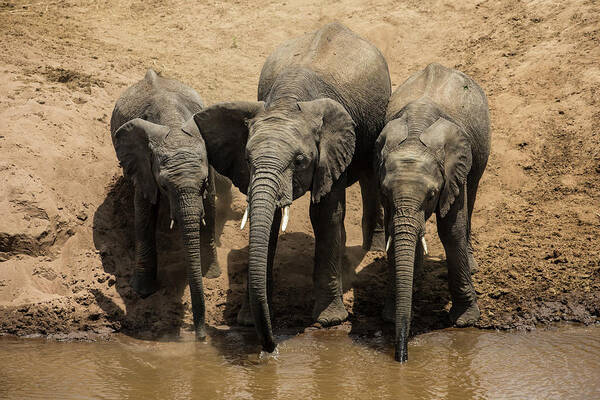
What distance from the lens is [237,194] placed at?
10.6 m

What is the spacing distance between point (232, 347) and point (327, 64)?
9.68ft

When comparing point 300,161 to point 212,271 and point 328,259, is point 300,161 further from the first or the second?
point 212,271

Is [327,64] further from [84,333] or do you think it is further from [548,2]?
[548,2]

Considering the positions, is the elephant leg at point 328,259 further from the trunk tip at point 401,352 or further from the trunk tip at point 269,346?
the trunk tip at point 401,352

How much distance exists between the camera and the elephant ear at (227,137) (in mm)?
7898

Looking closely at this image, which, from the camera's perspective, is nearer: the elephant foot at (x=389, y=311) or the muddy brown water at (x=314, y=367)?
the muddy brown water at (x=314, y=367)

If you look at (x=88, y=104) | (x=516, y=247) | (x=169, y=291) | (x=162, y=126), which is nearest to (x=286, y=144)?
(x=162, y=126)

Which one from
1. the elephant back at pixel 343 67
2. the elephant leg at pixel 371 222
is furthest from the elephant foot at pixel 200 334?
the elephant leg at pixel 371 222

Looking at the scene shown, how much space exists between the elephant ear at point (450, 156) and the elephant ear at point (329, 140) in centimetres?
77

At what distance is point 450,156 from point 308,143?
4.09ft

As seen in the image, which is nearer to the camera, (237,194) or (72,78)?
(237,194)

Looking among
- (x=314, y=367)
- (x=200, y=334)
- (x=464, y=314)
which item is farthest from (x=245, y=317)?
(x=464, y=314)

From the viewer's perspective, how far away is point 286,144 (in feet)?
23.8

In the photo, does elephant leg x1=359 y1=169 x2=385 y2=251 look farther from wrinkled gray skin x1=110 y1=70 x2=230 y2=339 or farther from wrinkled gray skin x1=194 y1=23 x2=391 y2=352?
wrinkled gray skin x1=110 y1=70 x2=230 y2=339
